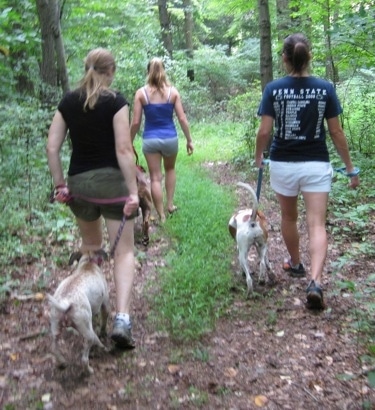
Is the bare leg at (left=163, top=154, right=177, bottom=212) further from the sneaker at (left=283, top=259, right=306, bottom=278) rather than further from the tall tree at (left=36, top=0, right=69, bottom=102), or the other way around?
the sneaker at (left=283, top=259, right=306, bottom=278)

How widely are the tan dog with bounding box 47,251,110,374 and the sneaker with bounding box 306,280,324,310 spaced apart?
68.1 inches

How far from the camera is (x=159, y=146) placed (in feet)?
22.3

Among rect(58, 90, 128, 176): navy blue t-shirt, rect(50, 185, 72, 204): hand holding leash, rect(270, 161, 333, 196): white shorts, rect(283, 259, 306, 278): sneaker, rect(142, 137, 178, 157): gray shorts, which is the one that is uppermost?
rect(58, 90, 128, 176): navy blue t-shirt

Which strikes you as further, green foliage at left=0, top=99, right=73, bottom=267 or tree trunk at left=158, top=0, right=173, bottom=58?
tree trunk at left=158, top=0, right=173, bottom=58

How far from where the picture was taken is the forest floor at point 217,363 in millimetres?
3160

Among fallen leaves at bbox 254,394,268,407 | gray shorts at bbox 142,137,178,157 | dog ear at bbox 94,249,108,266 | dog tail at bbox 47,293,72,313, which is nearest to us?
fallen leaves at bbox 254,394,268,407

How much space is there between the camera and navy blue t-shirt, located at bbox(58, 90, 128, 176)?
3.64 metres

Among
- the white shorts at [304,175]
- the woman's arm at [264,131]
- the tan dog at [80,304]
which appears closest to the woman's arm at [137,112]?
the woman's arm at [264,131]

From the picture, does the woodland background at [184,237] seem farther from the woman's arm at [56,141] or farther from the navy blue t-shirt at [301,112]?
the navy blue t-shirt at [301,112]

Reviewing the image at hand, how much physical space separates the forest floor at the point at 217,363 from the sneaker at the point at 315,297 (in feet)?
0.25

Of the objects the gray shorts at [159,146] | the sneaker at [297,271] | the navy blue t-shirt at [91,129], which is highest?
the navy blue t-shirt at [91,129]

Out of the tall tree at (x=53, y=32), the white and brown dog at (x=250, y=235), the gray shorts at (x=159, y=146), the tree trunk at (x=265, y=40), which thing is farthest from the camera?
the tree trunk at (x=265, y=40)

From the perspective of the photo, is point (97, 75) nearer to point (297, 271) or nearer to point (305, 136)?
point (305, 136)

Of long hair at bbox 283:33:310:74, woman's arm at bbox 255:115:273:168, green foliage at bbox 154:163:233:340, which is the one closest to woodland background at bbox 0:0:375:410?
green foliage at bbox 154:163:233:340
